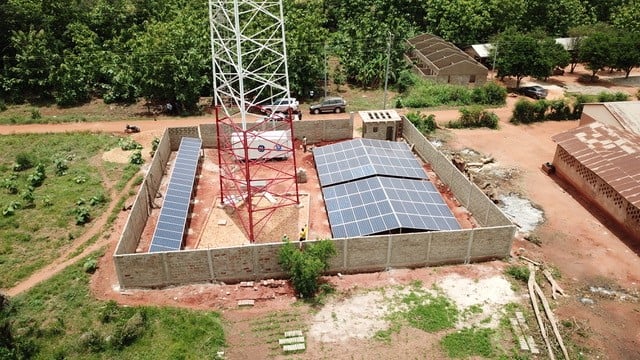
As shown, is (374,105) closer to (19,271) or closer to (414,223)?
(414,223)

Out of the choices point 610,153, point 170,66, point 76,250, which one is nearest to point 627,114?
point 610,153

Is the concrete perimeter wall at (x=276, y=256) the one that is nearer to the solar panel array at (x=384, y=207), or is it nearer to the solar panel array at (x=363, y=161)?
the solar panel array at (x=384, y=207)

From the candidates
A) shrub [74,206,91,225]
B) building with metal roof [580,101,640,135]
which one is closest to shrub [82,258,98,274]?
shrub [74,206,91,225]

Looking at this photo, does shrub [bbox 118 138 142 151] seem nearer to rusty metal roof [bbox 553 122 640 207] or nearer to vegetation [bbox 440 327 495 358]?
vegetation [bbox 440 327 495 358]

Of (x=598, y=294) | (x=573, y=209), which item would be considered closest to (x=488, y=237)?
(x=598, y=294)

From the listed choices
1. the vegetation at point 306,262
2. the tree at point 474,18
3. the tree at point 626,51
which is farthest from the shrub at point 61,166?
the tree at point 626,51

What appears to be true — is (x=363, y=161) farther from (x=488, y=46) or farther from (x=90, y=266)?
(x=488, y=46)
